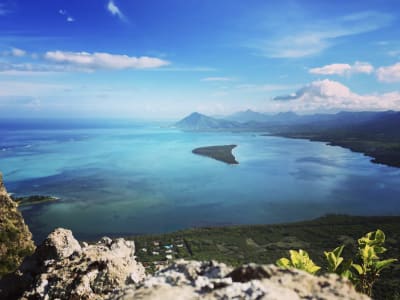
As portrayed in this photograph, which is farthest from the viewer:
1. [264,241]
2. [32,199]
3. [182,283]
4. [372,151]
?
[372,151]

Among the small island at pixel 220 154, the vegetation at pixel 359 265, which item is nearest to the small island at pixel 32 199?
the small island at pixel 220 154

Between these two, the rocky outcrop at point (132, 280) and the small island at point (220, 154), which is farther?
the small island at point (220, 154)

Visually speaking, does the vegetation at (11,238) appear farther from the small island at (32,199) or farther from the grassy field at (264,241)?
the small island at (32,199)

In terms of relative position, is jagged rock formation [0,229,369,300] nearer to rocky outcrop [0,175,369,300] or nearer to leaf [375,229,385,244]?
rocky outcrop [0,175,369,300]

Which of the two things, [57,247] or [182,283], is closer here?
[182,283]

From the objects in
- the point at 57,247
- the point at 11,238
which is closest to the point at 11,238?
the point at 11,238

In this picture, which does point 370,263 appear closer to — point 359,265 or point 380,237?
point 359,265
